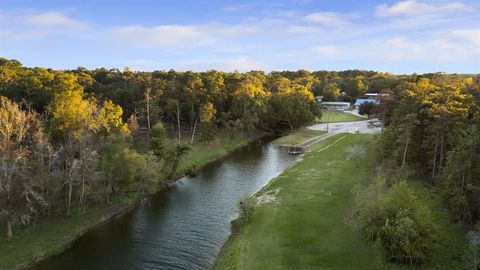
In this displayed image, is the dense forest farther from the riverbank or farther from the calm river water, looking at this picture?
the calm river water

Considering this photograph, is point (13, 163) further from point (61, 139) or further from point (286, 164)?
point (286, 164)

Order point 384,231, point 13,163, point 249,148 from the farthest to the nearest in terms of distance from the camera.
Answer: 1. point 249,148
2. point 13,163
3. point 384,231

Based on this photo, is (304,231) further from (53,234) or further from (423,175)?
(423,175)

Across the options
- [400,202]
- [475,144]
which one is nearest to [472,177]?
[475,144]

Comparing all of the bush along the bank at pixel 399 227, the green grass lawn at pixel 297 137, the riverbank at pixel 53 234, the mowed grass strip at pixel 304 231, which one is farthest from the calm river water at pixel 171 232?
the green grass lawn at pixel 297 137

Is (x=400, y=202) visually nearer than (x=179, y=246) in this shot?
Yes

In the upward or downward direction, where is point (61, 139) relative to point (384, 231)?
upward
